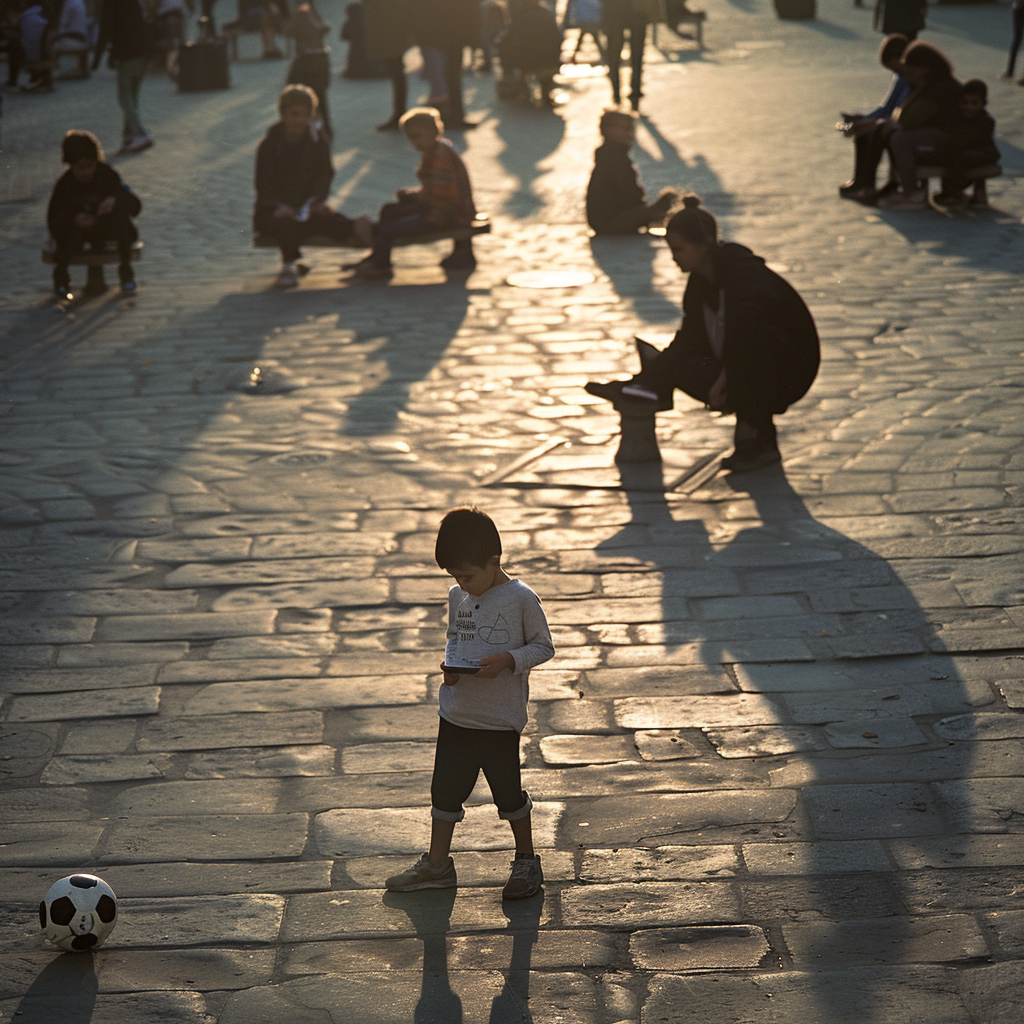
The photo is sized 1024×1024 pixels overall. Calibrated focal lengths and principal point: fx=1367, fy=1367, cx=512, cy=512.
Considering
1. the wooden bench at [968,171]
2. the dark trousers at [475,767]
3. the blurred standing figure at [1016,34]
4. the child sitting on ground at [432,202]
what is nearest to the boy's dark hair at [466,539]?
the dark trousers at [475,767]

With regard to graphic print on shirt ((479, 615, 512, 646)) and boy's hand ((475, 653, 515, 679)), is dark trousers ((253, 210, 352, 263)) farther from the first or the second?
boy's hand ((475, 653, 515, 679))

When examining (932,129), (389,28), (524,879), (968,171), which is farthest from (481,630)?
(389,28)

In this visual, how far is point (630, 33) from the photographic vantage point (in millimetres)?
19234

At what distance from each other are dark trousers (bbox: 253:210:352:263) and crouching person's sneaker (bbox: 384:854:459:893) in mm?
8545

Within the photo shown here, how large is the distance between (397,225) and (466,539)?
847 cm

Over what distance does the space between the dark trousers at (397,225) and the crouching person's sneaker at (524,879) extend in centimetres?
848

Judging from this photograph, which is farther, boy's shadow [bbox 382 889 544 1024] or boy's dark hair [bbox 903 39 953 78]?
boy's dark hair [bbox 903 39 953 78]

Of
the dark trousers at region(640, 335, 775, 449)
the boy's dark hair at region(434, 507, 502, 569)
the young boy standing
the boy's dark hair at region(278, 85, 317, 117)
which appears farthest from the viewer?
the boy's dark hair at region(278, 85, 317, 117)

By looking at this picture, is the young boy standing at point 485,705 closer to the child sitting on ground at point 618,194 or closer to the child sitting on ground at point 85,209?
the child sitting on ground at point 85,209

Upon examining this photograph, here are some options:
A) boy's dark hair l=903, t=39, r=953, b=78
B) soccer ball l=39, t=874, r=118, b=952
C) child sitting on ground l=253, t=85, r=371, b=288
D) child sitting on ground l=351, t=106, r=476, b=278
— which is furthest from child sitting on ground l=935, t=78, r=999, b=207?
soccer ball l=39, t=874, r=118, b=952

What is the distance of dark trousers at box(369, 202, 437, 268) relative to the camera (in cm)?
1147

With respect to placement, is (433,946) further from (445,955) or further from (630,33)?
(630,33)

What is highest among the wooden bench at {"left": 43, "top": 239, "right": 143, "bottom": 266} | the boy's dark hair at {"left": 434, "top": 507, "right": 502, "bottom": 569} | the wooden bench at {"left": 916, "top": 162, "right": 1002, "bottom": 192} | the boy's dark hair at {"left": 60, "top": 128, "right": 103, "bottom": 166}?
the boy's dark hair at {"left": 434, "top": 507, "right": 502, "bottom": 569}

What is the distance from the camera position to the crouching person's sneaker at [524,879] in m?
3.62
